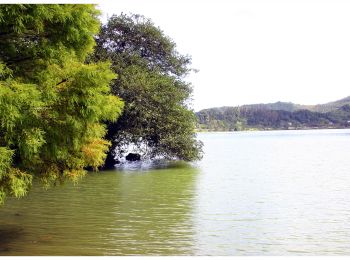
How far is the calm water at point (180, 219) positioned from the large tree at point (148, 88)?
8131mm

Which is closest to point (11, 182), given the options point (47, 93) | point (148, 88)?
point (47, 93)

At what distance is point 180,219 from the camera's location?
15734 millimetres

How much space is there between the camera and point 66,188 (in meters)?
24.6

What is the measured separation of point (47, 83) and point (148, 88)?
23.3 metres

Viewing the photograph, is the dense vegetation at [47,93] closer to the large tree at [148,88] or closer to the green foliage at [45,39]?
the green foliage at [45,39]

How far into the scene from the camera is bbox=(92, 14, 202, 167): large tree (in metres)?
34.1

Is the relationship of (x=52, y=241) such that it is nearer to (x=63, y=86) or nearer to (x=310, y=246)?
(x=63, y=86)

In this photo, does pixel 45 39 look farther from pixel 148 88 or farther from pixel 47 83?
pixel 148 88

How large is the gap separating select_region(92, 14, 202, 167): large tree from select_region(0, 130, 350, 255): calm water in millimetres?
8131

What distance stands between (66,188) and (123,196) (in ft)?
15.4

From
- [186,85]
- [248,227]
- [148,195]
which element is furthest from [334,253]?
[186,85]

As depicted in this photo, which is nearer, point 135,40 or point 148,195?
point 148,195

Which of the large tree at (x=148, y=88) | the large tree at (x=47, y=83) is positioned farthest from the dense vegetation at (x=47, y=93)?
the large tree at (x=148, y=88)

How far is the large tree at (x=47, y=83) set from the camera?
9.46m
